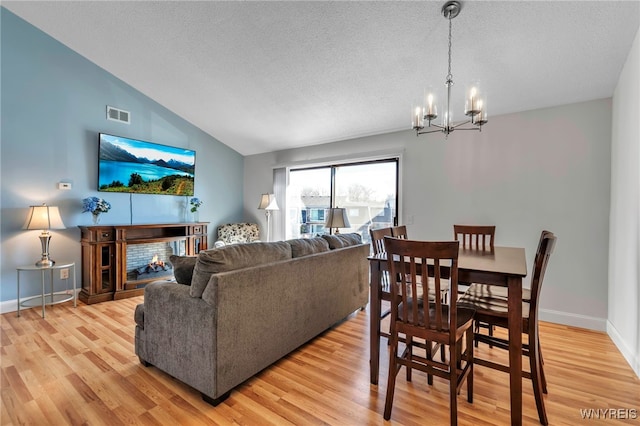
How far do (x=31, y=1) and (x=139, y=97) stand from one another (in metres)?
1.52

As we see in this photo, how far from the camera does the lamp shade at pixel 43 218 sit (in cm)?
333

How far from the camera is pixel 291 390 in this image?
195 cm

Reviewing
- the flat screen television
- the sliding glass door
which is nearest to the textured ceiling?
the sliding glass door

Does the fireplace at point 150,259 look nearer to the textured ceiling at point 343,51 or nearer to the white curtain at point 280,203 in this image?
the white curtain at point 280,203

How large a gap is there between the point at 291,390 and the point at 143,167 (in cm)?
423

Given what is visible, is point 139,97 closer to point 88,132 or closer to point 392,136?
point 88,132

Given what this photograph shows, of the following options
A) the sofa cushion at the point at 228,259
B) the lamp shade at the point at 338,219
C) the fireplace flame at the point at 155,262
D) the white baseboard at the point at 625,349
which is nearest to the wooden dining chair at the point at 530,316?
the white baseboard at the point at 625,349

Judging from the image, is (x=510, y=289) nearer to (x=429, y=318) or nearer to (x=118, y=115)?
(x=429, y=318)

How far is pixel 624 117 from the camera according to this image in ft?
8.27

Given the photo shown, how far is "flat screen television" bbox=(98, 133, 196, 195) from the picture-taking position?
4211 mm

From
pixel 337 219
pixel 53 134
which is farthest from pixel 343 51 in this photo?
pixel 53 134

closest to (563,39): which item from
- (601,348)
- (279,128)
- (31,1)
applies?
(601,348)

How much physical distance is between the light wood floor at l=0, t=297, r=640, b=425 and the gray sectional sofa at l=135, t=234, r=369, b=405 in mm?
134

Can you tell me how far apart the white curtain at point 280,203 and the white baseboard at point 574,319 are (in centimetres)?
418
